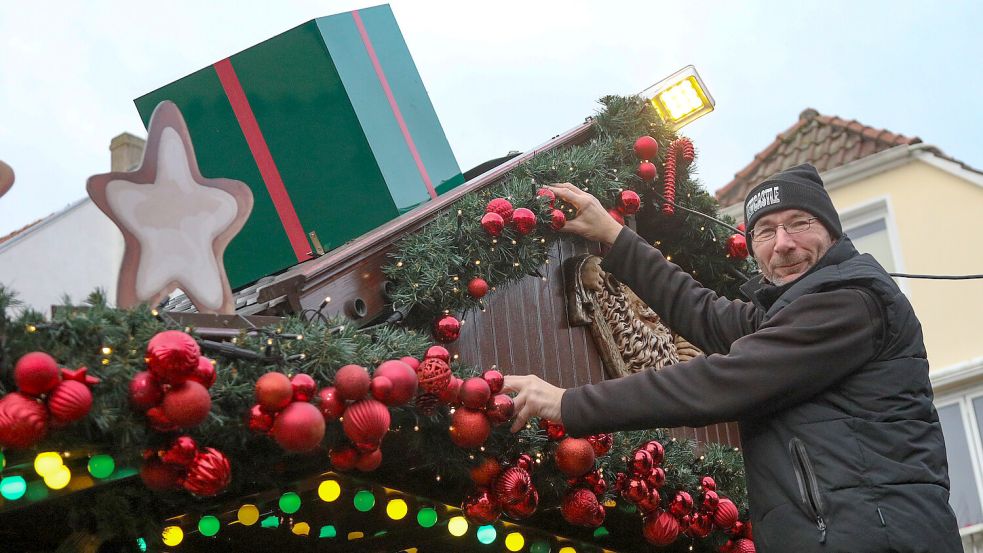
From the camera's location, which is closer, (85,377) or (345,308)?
(85,377)

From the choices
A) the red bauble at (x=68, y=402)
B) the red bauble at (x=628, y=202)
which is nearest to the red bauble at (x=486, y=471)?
the red bauble at (x=68, y=402)

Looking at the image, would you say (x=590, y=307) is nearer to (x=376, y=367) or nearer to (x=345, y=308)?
(x=345, y=308)

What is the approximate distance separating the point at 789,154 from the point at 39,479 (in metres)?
14.2

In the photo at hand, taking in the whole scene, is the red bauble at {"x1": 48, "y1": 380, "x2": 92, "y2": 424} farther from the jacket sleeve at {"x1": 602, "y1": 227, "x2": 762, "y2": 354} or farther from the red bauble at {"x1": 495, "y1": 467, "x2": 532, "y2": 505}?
the jacket sleeve at {"x1": 602, "y1": 227, "x2": 762, "y2": 354}

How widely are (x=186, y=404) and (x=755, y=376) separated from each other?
5.53ft

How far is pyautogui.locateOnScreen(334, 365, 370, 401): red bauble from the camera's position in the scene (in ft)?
9.62

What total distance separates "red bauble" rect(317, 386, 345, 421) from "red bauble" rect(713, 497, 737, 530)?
2011mm

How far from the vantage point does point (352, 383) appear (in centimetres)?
293

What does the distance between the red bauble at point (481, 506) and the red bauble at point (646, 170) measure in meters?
2.02

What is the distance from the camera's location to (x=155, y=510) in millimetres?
3381

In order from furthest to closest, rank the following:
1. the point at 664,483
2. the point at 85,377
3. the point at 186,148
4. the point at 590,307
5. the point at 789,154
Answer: the point at 789,154, the point at 590,307, the point at 664,483, the point at 186,148, the point at 85,377

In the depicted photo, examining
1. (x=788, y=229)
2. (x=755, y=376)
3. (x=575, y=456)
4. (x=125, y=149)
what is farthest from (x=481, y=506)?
(x=125, y=149)

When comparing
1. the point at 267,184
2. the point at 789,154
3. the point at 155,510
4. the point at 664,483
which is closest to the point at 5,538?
the point at 155,510

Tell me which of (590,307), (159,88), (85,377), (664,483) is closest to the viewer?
(85,377)
